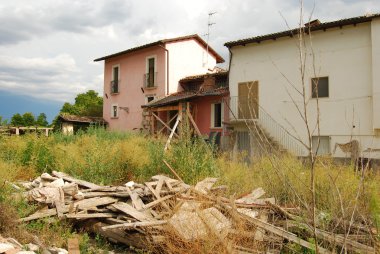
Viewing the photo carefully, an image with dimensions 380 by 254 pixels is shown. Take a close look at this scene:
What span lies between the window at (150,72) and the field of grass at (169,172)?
13.7 m

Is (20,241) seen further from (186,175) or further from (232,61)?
(232,61)

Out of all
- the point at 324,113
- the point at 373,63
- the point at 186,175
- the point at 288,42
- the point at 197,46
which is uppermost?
the point at 197,46

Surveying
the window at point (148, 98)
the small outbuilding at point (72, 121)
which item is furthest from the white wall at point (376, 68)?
the small outbuilding at point (72, 121)

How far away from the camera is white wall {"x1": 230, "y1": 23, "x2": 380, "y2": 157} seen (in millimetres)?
14672

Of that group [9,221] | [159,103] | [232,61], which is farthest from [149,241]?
[159,103]

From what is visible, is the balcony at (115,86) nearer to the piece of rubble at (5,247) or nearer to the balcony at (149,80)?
the balcony at (149,80)

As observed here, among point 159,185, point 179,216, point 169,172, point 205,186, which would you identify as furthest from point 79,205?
point 169,172

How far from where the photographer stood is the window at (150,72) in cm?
2542

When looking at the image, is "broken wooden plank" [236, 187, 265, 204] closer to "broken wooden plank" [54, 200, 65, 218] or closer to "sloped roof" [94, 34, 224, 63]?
"broken wooden plank" [54, 200, 65, 218]

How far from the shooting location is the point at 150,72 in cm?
2586

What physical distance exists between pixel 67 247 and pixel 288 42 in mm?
14692

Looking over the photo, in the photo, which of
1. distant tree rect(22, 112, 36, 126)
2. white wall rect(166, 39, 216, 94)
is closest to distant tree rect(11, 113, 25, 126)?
distant tree rect(22, 112, 36, 126)

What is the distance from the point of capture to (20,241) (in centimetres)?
527

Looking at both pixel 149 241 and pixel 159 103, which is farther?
pixel 159 103
